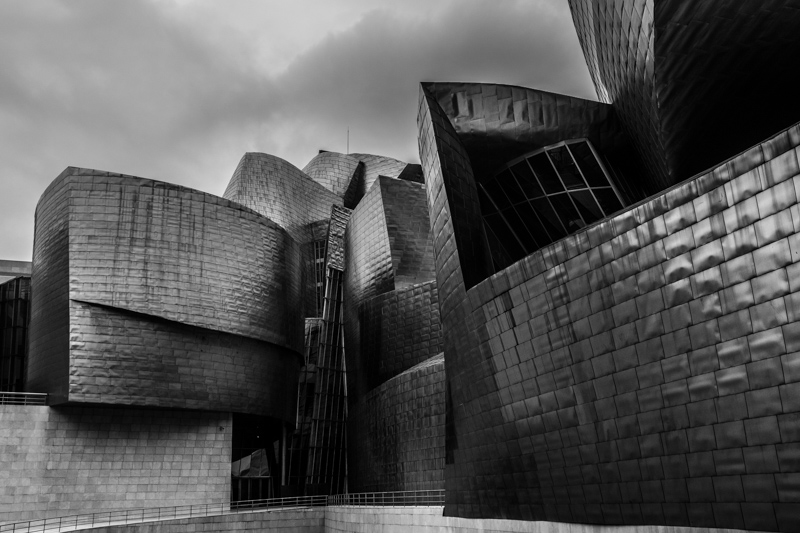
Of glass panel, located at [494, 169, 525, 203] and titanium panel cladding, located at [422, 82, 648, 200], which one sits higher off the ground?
titanium panel cladding, located at [422, 82, 648, 200]

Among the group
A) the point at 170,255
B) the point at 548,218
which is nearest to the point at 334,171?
the point at 170,255

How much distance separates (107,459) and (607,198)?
68.3ft

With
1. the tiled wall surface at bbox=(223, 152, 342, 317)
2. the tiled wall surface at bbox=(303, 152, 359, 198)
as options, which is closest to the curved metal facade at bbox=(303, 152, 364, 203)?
the tiled wall surface at bbox=(303, 152, 359, 198)

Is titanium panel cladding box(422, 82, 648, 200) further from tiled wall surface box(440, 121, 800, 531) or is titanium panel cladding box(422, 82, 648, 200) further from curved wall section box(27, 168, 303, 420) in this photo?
curved wall section box(27, 168, 303, 420)

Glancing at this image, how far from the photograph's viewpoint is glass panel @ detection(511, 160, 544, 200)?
23602 mm

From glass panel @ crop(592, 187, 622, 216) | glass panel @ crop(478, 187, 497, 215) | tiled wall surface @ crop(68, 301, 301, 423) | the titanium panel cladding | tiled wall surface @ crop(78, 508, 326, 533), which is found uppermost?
the titanium panel cladding

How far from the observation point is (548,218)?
23719mm

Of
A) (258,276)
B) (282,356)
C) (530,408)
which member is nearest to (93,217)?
(258,276)

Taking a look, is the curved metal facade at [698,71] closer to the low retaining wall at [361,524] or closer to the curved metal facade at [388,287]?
the low retaining wall at [361,524]

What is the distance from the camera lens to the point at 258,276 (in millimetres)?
32219

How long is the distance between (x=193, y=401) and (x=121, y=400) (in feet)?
9.16

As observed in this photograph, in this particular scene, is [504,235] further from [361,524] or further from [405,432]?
[361,524]

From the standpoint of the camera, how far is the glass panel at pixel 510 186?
24.0m

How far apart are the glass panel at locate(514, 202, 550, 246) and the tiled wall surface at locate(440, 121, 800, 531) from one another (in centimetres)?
707
